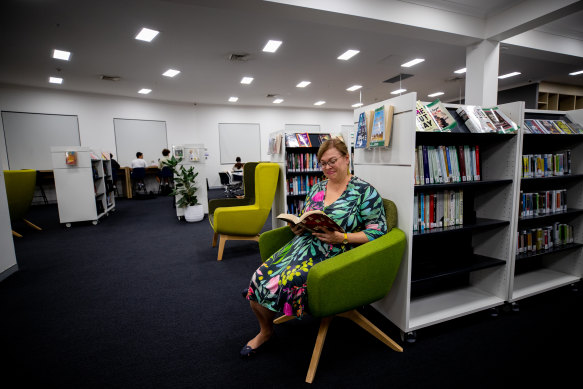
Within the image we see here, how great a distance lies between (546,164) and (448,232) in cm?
140

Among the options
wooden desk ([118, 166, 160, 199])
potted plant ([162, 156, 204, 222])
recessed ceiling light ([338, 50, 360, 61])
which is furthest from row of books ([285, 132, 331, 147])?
wooden desk ([118, 166, 160, 199])

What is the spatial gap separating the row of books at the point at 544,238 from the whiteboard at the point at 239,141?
9.98 meters

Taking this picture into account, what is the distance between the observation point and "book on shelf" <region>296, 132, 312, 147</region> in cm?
379

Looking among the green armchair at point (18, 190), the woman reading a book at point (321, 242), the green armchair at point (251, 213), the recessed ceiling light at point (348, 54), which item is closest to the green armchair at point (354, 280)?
the woman reading a book at point (321, 242)

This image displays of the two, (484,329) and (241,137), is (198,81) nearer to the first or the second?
(241,137)

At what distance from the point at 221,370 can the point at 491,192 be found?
97.5 inches

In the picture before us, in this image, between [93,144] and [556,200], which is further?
[93,144]

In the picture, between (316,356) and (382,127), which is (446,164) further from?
(316,356)

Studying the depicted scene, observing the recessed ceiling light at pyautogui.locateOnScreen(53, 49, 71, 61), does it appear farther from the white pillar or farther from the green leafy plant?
the white pillar

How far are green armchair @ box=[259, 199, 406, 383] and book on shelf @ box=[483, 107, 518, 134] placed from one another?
1075 millimetres

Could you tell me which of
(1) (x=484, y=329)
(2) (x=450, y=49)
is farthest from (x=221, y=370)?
(2) (x=450, y=49)

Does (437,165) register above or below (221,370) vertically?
above

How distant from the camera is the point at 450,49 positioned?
5.70 m

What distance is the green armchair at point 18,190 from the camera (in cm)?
459
